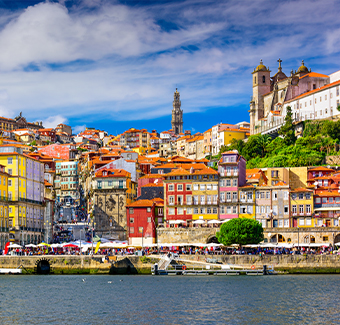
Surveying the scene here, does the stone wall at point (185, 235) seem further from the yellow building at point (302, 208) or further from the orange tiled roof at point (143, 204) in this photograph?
the yellow building at point (302, 208)

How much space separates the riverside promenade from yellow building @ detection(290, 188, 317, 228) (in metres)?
15.0

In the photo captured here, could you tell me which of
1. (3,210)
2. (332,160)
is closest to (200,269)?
(3,210)

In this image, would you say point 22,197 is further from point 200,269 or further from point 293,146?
point 293,146

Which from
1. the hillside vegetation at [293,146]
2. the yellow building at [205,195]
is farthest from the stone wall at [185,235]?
the hillside vegetation at [293,146]

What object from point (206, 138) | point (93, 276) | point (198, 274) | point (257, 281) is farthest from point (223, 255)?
point (206, 138)

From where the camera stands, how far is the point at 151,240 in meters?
84.6

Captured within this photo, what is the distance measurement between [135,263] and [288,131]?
184 feet

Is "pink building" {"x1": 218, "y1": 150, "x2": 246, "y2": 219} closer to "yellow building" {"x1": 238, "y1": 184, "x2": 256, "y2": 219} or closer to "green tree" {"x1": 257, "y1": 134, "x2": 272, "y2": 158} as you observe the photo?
"yellow building" {"x1": 238, "y1": 184, "x2": 256, "y2": 219}

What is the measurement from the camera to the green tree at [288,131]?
11556 centimetres

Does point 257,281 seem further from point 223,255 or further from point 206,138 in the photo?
point 206,138

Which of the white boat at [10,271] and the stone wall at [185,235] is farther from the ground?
the stone wall at [185,235]

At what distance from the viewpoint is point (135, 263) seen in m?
69.4

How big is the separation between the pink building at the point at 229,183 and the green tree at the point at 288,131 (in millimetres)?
32464

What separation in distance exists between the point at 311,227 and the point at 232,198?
37.7 ft
